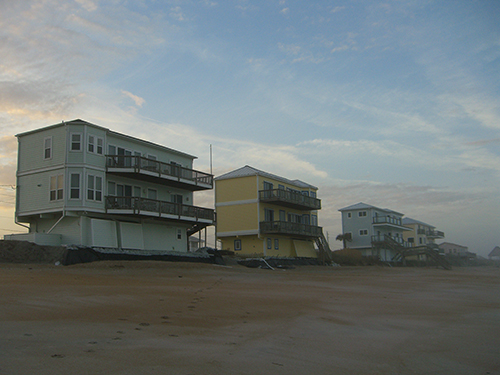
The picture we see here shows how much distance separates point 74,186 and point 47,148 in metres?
3.46

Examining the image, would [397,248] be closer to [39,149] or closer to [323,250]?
[323,250]

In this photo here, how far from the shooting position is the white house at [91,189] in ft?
95.3

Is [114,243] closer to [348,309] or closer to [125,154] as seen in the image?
[125,154]

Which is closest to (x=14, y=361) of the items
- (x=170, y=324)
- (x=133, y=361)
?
(x=133, y=361)

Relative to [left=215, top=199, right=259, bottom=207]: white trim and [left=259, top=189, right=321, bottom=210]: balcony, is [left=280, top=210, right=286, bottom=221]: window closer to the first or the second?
[left=259, top=189, right=321, bottom=210]: balcony

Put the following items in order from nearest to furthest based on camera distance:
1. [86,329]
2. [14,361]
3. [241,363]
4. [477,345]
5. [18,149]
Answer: [14,361]
[241,363]
[86,329]
[477,345]
[18,149]

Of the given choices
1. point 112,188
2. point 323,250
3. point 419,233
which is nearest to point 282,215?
point 323,250

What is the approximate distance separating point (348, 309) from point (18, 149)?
27.3m

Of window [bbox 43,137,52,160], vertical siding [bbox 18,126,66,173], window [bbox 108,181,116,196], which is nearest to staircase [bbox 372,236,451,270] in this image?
window [bbox 108,181,116,196]

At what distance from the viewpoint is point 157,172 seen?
32750 millimetres

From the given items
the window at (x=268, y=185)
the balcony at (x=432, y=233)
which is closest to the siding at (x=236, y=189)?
the window at (x=268, y=185)

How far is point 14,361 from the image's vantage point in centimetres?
526

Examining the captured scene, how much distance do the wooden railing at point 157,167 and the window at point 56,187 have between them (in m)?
3.09

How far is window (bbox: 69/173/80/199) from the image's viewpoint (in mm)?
28922
